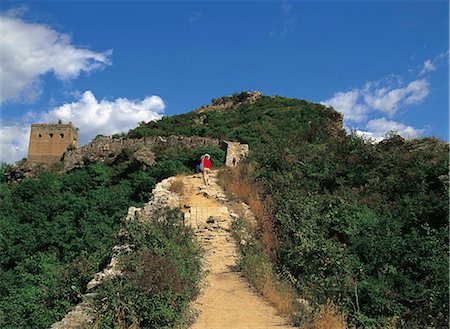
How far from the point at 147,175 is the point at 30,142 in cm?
1354

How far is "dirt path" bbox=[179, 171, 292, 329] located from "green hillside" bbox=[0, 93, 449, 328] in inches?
15.9

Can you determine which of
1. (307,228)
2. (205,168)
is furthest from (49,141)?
(307,228)

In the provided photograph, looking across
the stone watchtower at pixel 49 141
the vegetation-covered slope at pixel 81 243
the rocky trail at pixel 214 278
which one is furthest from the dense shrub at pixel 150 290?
the stone watchtower at pixel 49 141

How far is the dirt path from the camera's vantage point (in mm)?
5520

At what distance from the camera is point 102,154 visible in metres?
20.3

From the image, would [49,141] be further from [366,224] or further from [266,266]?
[366,224]

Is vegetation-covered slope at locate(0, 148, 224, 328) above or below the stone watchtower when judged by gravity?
below

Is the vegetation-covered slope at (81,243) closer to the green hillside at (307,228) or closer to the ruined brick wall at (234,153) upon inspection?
the green hillside at (307,228)

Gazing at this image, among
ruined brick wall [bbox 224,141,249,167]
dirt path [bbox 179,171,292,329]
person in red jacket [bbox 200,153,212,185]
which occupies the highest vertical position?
ruined brick wall [bbox 224,141,249,167]

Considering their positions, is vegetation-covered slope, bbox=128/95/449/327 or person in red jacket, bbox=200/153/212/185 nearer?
vegetation-covered slope, bbox=128/95/449/327

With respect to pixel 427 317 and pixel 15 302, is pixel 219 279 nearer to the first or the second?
pixel 427 317

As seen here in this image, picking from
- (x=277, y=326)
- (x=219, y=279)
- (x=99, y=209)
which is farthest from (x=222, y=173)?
(x=277, y=326)

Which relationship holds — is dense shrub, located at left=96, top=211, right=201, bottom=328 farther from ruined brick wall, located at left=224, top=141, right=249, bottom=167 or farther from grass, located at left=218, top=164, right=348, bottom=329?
ruined brick wall, located at left=224, top=141, right=249, bottom=167

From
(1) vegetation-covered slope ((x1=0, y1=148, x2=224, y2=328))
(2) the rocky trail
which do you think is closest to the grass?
(2) the rocky trail
